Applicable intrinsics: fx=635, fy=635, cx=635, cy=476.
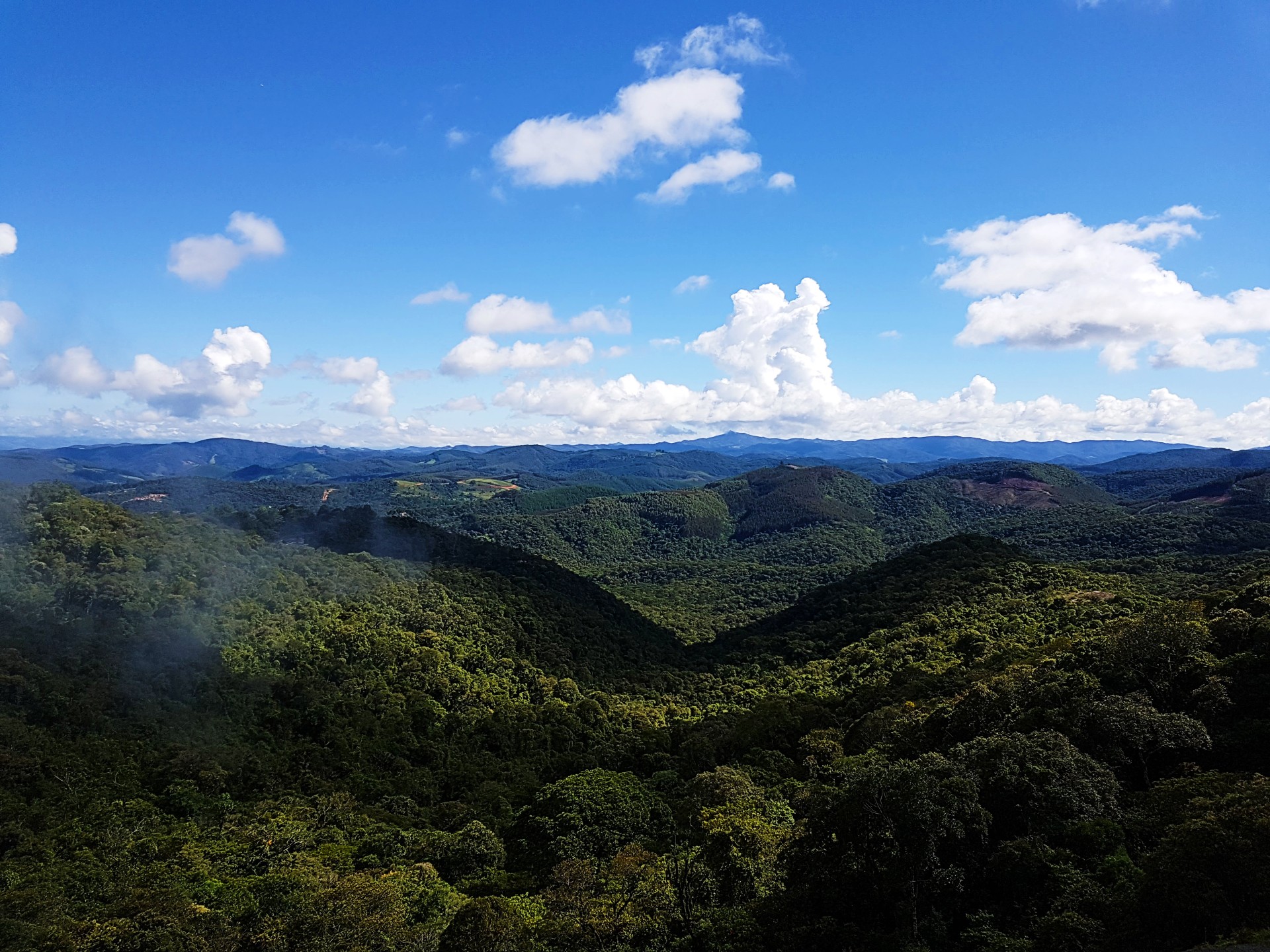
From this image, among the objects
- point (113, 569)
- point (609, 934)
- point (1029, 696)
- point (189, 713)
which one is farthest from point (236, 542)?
point (1029, 696)

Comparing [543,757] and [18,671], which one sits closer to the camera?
[18,671]

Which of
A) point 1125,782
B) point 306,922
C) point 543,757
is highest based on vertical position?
point 1125,782

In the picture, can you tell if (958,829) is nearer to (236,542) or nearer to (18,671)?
(18,671)

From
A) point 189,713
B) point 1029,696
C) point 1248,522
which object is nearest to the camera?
point 1029,696

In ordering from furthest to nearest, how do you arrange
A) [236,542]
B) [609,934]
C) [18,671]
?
[236,542]
[18,671]
[609,934]

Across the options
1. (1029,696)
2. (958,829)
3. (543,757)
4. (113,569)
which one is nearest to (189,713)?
(113,569)

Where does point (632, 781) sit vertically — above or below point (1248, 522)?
below

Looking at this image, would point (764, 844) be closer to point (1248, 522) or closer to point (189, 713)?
point (189, 713)
